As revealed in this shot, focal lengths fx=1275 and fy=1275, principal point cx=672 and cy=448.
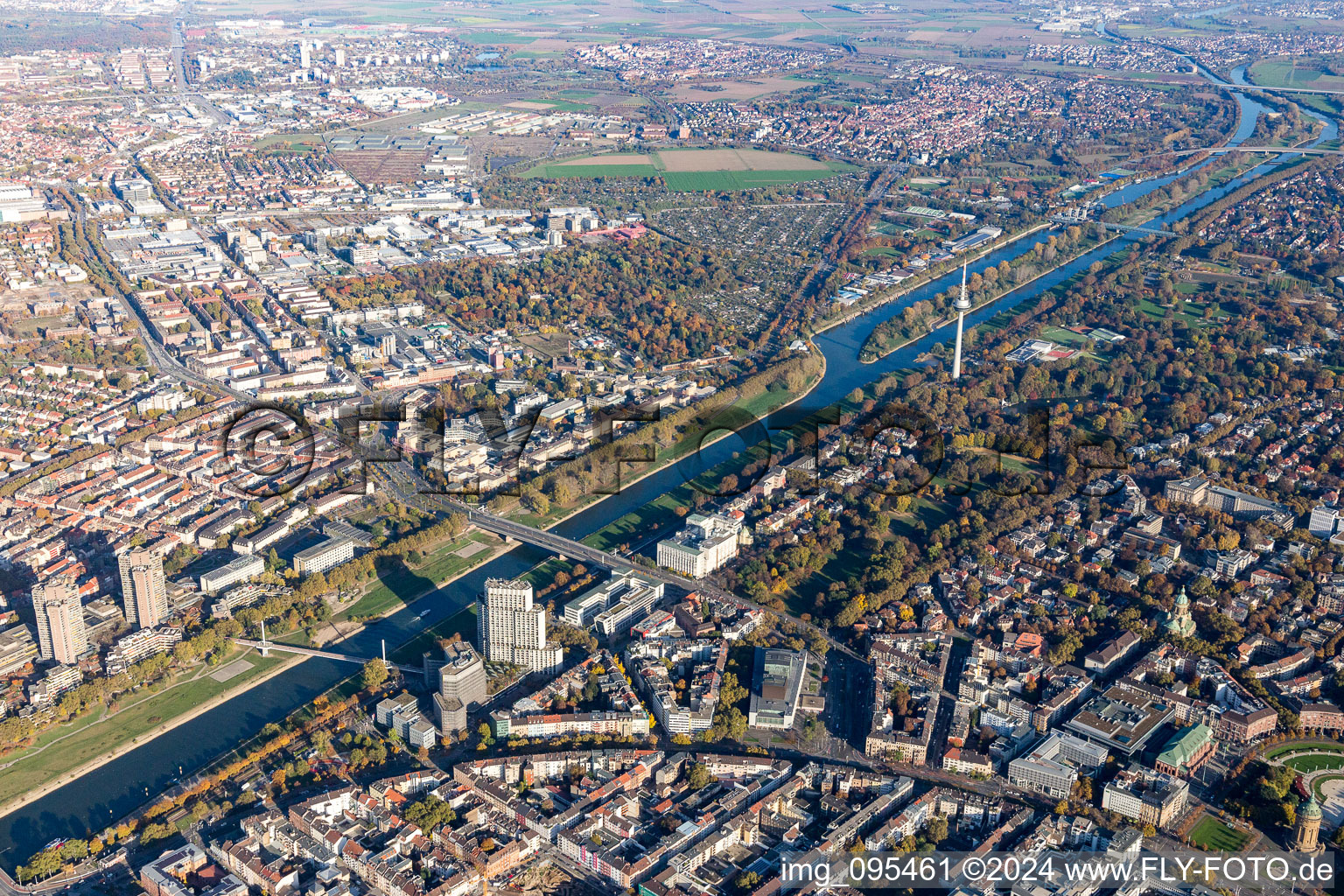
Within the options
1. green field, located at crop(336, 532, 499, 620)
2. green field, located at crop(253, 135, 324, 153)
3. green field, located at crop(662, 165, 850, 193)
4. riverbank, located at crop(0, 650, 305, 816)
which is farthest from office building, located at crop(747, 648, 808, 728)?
green field, located at crop(253, 135, 324, 153)

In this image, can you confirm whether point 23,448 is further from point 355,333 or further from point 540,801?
point 540,801

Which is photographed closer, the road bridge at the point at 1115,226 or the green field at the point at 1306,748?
the green field at the point at 1306,748

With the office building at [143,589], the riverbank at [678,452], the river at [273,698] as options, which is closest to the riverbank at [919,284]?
the river at [273,698]

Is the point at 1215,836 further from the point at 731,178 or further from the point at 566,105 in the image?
the point at 566,105

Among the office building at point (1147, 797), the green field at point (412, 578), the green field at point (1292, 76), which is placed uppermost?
the green field at point (1292, 76)

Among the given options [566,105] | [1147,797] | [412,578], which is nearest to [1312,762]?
[1147,797]

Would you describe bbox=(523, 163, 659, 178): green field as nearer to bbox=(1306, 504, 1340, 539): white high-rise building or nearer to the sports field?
the sports field

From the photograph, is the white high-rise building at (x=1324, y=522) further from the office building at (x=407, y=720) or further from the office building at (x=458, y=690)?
the office building at (x=407, y=720)

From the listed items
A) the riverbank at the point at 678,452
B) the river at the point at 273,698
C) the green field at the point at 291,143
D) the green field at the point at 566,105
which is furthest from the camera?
the green field at the point at 566,105
